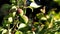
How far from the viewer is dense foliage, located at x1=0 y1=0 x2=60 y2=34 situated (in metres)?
1.25

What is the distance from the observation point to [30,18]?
4.73 feet

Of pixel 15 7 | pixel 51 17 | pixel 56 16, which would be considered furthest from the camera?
pixel 56 16

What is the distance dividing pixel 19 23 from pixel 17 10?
0.36 ft

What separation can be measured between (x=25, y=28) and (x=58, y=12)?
36cm

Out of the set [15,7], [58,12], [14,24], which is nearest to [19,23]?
[14,24]

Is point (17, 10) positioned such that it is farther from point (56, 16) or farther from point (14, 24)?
point (56, 16)

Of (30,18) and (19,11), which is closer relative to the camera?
(19,11)

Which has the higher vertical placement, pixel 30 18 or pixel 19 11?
pixel 19 11

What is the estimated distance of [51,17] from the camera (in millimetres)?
1335

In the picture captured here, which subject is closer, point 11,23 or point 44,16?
point 11,23

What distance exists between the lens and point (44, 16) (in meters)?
1.39

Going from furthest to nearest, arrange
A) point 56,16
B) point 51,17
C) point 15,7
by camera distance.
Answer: point 56,16, point 51,17, point 15,7

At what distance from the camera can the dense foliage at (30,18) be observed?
125 centimetres

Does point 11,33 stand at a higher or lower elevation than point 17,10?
lower
